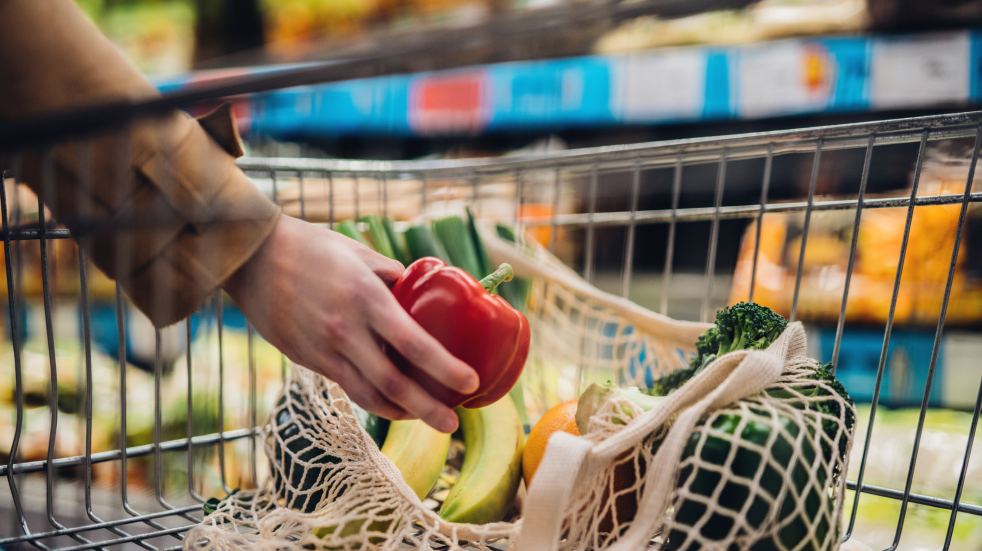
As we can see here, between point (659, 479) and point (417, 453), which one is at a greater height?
point (659, 479)

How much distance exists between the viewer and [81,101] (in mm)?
602

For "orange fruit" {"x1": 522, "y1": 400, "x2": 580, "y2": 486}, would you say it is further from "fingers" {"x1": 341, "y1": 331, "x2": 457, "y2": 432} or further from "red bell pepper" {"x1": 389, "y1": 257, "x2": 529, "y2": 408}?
"fingers" {"x1": 341, "y1": 331, "x2": 457, "y2": 432}

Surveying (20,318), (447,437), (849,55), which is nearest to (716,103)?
(849,55)

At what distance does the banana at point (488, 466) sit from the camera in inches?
35.7

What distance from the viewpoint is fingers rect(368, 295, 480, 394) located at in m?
0.60

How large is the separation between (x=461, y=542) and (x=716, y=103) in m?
1.28

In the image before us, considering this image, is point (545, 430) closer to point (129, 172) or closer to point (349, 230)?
point (349, 230)

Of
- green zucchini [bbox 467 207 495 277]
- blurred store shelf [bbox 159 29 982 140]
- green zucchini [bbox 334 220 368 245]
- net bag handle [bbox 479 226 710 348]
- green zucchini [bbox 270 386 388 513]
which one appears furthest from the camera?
blurred store shelf [bbox 159 29 982 140]

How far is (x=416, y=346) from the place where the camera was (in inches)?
23.7

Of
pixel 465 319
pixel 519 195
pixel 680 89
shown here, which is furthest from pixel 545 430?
pixel 680 89

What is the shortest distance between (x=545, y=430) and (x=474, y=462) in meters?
0.12

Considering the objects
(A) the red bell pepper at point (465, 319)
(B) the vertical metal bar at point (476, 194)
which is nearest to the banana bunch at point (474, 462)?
(A) the red bell pepper at point (465, 319)

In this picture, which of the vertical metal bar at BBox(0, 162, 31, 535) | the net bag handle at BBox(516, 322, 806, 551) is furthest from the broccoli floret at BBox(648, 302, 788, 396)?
the vertical metal bar at BBox(0, 162, 31, 535)

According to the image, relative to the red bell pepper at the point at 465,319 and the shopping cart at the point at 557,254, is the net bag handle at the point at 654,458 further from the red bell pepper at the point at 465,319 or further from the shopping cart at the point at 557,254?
the shopping cart at the point at 557,254
